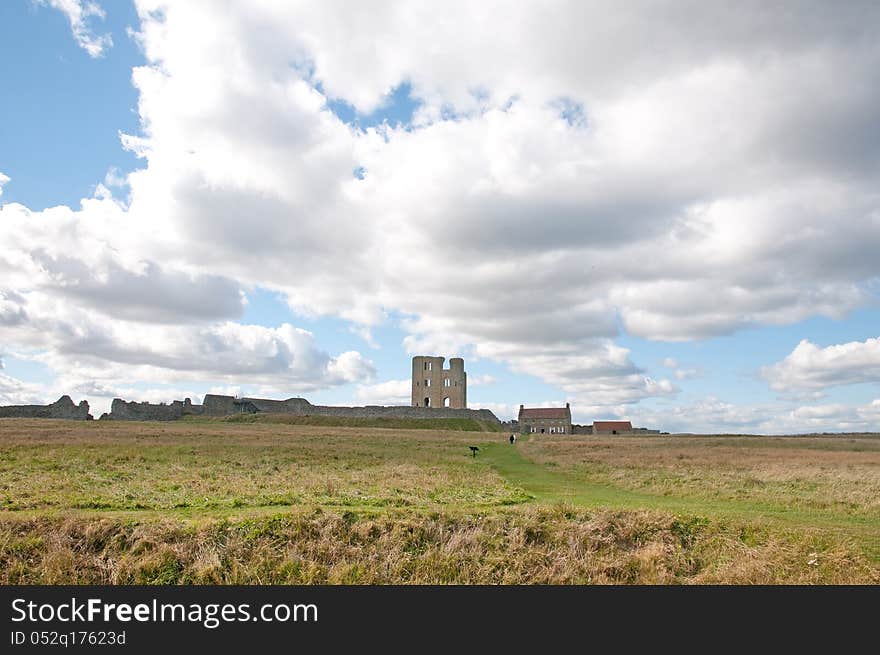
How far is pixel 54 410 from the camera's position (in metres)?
81.1

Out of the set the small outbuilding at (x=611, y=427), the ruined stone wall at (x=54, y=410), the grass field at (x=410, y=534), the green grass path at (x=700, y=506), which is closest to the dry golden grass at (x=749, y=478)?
the grass field at (x=410, y=534)

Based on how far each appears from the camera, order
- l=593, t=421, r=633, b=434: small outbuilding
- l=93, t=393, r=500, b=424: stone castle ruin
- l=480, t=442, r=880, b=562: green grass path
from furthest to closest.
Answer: l=593, t=421, r=633, b=434: small outbuilding
l=93, t=393, r=500, b=424: stone castle ruin
l=480, t=442, r=880, b=562: green grass path

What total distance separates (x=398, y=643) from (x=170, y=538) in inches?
207

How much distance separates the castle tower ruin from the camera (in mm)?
103562

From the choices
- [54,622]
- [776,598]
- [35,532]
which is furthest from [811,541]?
[35,532]

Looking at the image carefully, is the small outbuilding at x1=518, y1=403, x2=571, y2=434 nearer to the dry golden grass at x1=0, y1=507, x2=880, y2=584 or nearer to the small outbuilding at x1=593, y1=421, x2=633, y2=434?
the small outbuilding at x1=593, y1=421, x2=633, y2=434

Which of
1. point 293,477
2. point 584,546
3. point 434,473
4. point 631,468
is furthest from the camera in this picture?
point 631,468

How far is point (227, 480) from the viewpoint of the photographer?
21609 mm

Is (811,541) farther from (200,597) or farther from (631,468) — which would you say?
(631,468)

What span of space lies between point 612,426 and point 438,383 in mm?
29484

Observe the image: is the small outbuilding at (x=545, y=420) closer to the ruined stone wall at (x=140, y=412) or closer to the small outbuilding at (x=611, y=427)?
the small outbuilding at (x=611, y=427)

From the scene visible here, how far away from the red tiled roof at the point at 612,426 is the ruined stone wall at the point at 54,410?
75060 millimetres

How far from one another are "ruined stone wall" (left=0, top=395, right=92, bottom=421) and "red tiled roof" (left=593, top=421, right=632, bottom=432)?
75060 mm

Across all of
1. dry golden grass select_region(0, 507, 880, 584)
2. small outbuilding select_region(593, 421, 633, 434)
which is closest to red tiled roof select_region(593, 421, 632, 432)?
small outbuilding select_region(593, 421, 633, 434)
